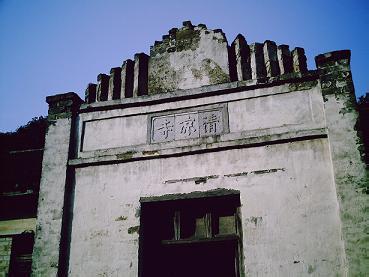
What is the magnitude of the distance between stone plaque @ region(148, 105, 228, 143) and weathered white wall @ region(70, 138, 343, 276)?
424mm

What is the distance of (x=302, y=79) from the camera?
6.04m

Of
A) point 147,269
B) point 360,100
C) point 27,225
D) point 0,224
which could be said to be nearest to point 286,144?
point 147,269

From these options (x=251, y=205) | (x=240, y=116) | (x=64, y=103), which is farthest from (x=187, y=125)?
(x=64, y=103)

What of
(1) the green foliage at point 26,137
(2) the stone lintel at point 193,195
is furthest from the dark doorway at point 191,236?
(1) the green foliage at point 26,137

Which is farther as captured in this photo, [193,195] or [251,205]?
[193,195]

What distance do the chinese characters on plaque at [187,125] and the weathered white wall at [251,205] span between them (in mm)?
424

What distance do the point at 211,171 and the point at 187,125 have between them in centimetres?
97

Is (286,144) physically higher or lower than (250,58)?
lower

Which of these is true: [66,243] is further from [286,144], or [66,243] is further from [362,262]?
[362,262]

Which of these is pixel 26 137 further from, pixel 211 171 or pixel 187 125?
pixel 211 171

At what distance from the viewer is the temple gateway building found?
5145 millimetres

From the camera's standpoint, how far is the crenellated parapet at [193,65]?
646 centimetres

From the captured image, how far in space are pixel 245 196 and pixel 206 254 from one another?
1.08 m

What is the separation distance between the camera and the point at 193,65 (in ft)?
22.3
